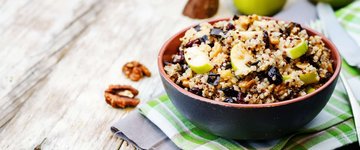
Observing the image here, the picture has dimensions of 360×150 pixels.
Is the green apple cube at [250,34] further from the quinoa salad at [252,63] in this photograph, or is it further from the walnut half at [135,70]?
the walnut half at [135,70]

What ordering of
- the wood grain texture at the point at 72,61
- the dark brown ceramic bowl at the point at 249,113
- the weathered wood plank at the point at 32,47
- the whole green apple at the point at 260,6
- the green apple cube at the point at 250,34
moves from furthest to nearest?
the whole green apple at the point at 260,6
the weathered wood plank at the point at 32,47
the wood grain texture at the point at 72,61
the green apple cube at the point at 250,34
the dark brown ceramic bowl at the point at 249,113

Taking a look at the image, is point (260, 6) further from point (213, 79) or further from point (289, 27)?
point (213, 79)

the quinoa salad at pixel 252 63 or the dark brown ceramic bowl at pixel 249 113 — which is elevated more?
the quinoa salad at pixel 252 63

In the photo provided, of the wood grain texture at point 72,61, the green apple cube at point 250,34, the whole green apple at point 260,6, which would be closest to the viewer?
the green apple cube at point 250,34

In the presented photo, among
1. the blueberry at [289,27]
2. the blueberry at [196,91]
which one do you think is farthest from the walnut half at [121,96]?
the blueberry at [289,27]

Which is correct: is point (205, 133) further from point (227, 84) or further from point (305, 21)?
point (305, 21)

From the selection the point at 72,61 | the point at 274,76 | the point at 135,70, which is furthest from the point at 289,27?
the point at 72,61

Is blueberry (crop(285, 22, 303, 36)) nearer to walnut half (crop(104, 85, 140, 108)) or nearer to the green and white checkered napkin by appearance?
the green and white checkered napkin
